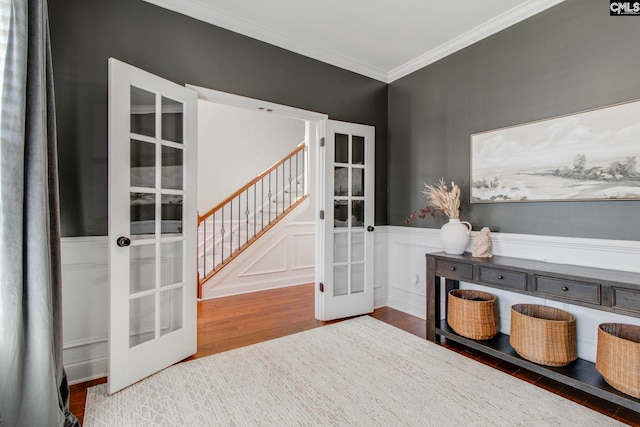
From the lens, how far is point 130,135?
2.15m

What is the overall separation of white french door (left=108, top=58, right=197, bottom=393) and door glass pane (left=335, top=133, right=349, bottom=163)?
4.82 feet

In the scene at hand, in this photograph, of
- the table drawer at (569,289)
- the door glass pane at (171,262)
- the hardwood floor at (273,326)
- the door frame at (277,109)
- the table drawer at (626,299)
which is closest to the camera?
the table drawer at (626,299)

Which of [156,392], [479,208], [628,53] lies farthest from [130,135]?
[628,53]

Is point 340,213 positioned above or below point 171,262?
above

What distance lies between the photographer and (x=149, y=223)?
2.29 m

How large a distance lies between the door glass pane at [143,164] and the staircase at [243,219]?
6.04 ft

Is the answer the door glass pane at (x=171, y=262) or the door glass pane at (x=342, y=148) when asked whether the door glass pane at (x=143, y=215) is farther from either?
the door glass pane at (x=342, y=148)

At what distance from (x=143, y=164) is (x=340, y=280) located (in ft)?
7.15

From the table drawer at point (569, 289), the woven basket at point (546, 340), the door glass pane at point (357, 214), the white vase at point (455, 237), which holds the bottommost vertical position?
the woven basket at point (546, 340)

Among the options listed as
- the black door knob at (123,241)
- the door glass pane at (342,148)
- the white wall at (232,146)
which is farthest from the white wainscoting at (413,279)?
the white wall at (232,146)

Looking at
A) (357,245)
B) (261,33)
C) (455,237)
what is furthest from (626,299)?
(261,33)

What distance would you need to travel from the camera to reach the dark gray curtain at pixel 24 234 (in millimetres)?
1392

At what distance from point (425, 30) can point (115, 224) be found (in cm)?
299

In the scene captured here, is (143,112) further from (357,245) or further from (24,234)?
(357,245)
